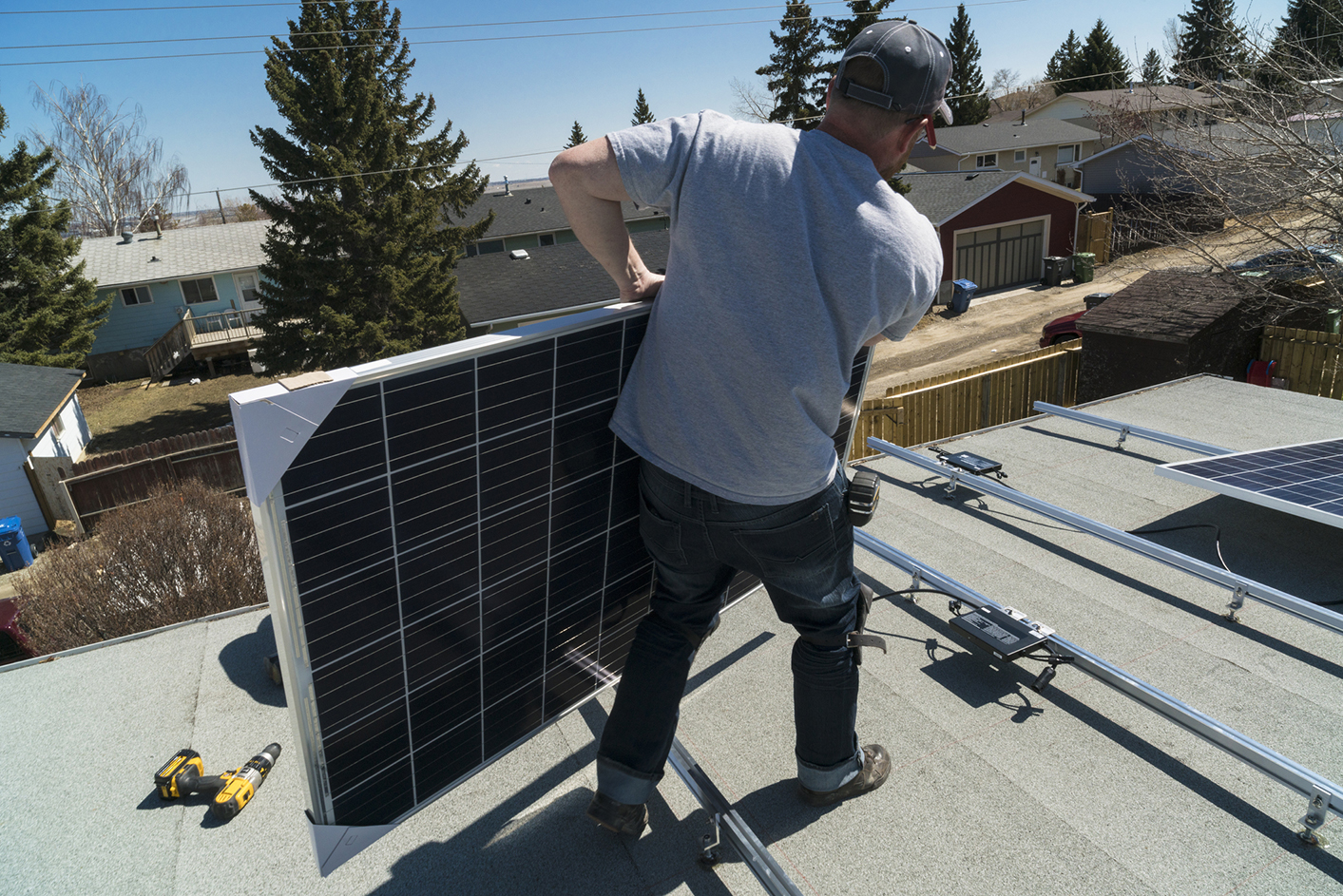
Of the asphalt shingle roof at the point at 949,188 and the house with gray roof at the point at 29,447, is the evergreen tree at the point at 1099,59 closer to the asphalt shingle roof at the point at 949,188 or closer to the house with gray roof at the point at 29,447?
the asphalt shingle roof at the point at 949,188

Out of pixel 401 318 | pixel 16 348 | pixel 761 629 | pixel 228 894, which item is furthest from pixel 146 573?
pixel 16 348

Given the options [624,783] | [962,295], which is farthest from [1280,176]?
[624,783]

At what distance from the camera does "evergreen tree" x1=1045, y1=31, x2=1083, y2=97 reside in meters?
54.5

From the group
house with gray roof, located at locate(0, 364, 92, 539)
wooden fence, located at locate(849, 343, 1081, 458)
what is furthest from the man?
house with gray roof, located at locate(0, 364, 92, 539)

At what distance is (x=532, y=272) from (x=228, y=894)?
24828 millimetres

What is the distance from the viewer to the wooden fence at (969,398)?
39.6 ft

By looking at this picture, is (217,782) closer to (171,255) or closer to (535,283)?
(535,283)

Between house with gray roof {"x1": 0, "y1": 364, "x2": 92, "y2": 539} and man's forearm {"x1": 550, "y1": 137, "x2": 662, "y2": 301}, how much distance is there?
59.9ft

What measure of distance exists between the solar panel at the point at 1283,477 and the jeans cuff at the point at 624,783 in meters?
3.65

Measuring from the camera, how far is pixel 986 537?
196 inches

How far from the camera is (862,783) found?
2754 mm

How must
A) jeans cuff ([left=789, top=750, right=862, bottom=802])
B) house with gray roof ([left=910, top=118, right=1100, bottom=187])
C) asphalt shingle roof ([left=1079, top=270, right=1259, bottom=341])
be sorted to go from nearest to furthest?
jeans cuff ([left=789, top=750, right=862, bottom=802]), asphalt shingle roof ([left=1079, top=270, right=1259, bottom=341]), house with gray roof ([left=910, top=118, right=1100, bottom=187])

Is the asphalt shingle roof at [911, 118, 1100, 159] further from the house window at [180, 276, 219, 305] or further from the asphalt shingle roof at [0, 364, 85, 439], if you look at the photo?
the asphalt shingle roof at [0, 364, 85, 439]

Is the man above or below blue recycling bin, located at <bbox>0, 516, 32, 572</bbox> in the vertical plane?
above
